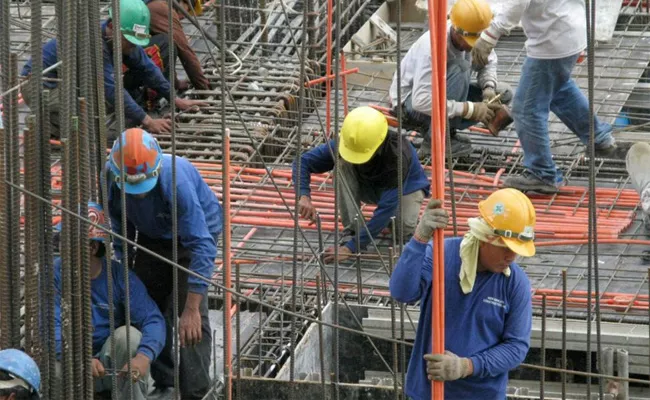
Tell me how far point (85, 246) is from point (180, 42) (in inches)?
232

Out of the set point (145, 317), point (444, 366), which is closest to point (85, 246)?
point (145, 317)

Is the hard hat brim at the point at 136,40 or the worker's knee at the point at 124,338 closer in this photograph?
the worker's knee at the point at 124,338

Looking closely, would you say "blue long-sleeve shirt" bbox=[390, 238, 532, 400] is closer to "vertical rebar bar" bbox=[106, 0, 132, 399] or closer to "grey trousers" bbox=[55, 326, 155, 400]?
"vertical rebar bar" bbox=[106, 0, 132, 399]

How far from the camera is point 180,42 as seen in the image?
14.3m

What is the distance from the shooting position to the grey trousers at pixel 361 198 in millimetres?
11852

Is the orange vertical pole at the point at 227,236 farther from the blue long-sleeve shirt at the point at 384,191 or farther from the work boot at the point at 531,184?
the work boot at the point at 531,184

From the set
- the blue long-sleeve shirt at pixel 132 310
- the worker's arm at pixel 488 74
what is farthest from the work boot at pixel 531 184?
the blue long-sleeve shirt at pixel 132 310

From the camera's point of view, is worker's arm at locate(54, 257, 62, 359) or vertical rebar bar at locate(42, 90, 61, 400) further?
worker's arm at locate(54, 257, 62, 359)

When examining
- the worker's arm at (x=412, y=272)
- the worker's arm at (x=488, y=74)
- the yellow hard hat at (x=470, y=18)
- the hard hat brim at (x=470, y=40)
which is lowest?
the worker's arm at (x=412, y=272)

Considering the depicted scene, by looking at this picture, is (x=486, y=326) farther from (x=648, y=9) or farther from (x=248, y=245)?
(x=648, y=9)

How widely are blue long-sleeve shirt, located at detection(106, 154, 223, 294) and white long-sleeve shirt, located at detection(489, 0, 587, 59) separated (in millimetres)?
3238

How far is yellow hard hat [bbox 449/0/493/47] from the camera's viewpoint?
1211cm

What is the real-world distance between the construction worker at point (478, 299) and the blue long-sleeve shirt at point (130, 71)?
5.52 meters

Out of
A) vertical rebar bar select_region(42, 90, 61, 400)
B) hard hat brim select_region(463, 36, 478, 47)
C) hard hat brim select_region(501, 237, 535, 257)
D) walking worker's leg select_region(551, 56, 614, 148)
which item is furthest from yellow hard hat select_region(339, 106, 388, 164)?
hard hat brim select_region(501, 237, 535, 257)
